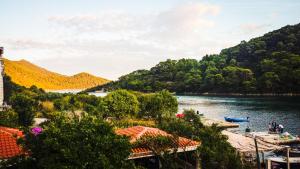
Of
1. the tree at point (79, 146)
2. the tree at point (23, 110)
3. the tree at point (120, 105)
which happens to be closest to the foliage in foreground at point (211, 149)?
the tree at point (79, 146)

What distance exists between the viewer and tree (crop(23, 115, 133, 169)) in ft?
33.9

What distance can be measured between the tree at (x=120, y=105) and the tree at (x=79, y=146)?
33.8m

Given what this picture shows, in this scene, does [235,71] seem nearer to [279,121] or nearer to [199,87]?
[199,87]

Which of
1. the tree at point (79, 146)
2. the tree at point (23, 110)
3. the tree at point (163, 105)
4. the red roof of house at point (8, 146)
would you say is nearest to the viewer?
the tree at point (79, 146)

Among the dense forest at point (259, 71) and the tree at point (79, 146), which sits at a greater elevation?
the dense forest at point (259, 71)

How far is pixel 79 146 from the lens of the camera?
10695 mm

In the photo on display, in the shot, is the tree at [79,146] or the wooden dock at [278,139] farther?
the wooden dock at [278,139]

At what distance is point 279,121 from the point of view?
62.0 m

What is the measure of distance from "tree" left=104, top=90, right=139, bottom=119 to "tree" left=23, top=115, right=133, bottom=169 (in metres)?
33.8

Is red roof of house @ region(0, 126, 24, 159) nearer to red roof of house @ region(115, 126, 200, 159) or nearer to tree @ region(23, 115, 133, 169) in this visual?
tree @ region(23, 115, 133, 169)

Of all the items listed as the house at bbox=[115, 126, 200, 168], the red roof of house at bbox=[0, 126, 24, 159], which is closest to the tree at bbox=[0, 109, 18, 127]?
the red roof of house at bbox=[0, 126, 24, 159]

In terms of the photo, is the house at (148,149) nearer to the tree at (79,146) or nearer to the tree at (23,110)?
the tree at (79,146)

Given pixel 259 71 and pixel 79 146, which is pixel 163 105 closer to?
pixel 79 146

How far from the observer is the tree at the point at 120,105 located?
46.0m
